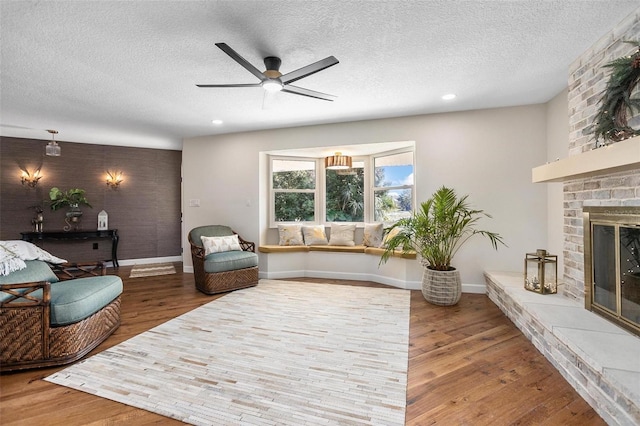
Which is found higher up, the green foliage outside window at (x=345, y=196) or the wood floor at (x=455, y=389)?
the green foliage outside window at (x=345, y=196)

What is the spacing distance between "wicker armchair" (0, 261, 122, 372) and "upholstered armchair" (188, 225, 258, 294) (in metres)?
1.52

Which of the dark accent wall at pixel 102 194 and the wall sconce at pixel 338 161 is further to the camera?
the dark accent wall at pixel 102 194

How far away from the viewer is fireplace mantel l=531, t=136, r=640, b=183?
5.19 feet

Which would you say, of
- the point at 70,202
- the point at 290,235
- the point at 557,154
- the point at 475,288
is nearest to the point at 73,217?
the point at 70,202

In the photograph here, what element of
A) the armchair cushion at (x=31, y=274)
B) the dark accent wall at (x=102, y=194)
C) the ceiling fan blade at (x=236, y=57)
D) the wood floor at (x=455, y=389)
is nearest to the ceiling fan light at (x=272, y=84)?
the ceiling fan blade at (x=236, y=57)

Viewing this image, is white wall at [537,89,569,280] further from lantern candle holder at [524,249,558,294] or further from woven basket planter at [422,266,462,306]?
woven basket planter at [422,266,462,306]

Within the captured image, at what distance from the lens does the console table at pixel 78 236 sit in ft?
16.3

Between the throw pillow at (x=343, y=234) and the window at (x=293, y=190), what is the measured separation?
1.94ft

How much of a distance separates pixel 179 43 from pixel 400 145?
10.8ft

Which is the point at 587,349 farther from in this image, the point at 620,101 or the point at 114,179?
Result: the point at 114,179

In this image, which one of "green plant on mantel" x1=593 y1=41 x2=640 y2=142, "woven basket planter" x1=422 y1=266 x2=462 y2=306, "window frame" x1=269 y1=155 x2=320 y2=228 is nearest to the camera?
"green plant on mantel" x1=593 y1=41 x2=640 y2=142

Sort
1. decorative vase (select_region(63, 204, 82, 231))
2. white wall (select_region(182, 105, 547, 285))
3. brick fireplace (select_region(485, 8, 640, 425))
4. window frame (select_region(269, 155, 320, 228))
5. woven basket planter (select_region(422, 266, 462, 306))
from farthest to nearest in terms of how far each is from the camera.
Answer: decorative vase (select_region(63, 204, 82, 231)) → window frame (select_region(269, 155, 320, 228)) → white wall (select_region(182, 105, 547, 285)) → woven basket planter (select_region(422, 266, 462, 306)) → brick fireplace (select_region(485, 8, 640, 425))

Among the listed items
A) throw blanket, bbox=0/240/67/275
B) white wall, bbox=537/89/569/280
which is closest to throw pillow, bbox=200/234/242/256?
throw blanket, bbox=0/240/67/275

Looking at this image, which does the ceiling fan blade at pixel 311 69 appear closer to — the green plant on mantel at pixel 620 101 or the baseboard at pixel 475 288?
the green plant on mantel at pixel 620 101
